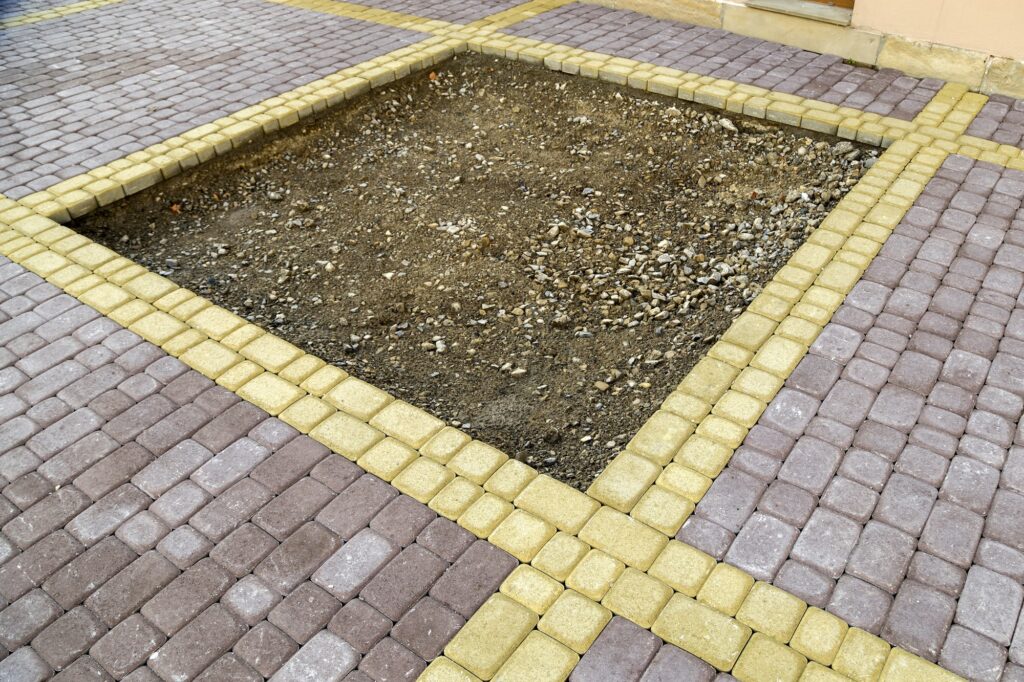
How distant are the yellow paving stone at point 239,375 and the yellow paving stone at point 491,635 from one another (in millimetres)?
1887

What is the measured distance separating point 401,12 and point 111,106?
3.60 meters

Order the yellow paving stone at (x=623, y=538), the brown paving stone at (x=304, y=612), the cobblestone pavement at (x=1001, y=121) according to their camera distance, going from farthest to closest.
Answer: the cobblestone pavement at (x=1001, y=121) < the yellow paving stone at (x=623, y=538) < the brown paving stone at (x=304, y=612)

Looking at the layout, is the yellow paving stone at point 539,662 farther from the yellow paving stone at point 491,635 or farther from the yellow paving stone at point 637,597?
the yellow paving stone at point 637,597

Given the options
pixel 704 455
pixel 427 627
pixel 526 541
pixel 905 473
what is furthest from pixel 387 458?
pixel 905 473

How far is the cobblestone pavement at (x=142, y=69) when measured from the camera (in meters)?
6.59

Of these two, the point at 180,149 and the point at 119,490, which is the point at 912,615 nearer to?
the point at 119,490

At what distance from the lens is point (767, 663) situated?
9.33ft

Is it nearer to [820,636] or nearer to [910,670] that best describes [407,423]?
[820,636]

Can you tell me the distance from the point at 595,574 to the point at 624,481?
54cm

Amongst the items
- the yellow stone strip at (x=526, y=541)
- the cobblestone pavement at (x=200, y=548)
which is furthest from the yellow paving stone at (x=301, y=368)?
the cobblestone pavement at (x=200, y=548)

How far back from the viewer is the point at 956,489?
3.45 metres

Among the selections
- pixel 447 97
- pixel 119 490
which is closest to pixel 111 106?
pixel 447 97

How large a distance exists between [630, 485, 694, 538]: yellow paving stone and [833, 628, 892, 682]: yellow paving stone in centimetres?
76

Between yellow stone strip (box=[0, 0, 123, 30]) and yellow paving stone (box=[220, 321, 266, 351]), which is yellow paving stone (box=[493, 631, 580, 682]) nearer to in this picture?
yellow paving stone (box=[220, 321, 266, 351])
